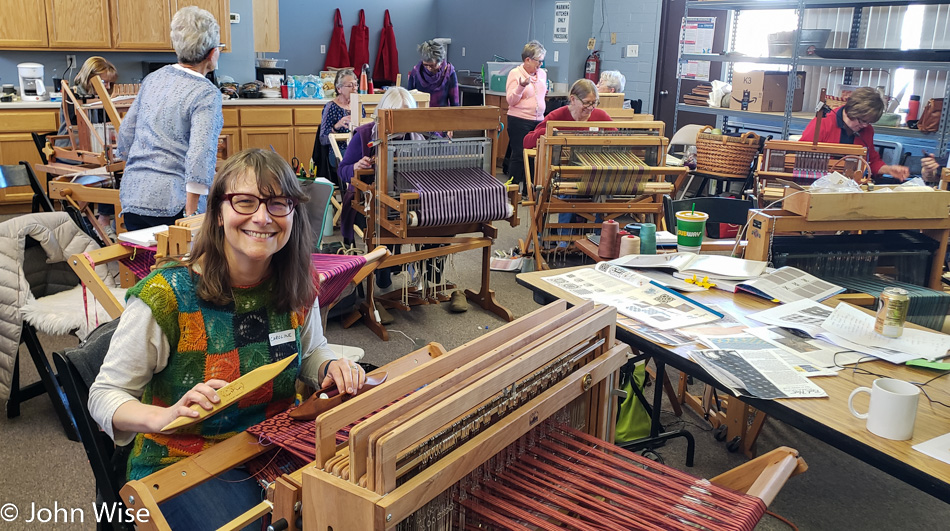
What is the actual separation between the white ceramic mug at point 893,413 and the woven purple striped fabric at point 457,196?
2399mm

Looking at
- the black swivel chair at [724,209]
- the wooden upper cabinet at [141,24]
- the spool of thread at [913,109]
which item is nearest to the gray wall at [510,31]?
the spool of thread at [913,109]

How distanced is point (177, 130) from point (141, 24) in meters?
4.72

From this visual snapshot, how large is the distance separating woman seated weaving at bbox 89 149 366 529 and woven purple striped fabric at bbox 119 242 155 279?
0.89 metres

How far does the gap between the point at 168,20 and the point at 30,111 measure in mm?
1508

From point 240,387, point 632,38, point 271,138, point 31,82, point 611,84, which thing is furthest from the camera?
point 632,38

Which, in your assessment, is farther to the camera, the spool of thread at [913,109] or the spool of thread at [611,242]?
the spool of thread at [913,109]

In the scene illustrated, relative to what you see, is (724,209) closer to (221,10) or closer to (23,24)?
(221,10)

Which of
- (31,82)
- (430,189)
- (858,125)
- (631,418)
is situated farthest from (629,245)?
(31,82)

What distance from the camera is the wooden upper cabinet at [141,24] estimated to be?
270 inches

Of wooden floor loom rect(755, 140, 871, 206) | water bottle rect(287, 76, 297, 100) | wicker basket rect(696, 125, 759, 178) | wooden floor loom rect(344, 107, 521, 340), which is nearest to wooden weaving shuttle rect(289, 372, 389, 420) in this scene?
wooden floor loom rect(344, 107, 521, 340)

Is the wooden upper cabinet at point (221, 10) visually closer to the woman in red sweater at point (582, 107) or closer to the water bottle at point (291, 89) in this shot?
the water bottle at point (291, 89)

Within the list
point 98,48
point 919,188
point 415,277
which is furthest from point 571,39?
point 919,188

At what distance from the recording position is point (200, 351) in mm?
1591

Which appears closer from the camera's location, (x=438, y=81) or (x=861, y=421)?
(x=861, y=421)
